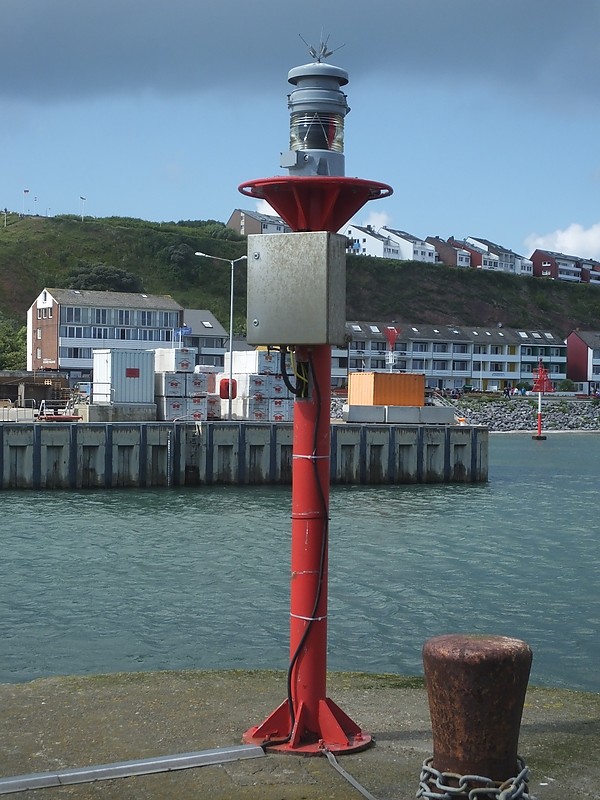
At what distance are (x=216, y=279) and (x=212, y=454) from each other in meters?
115

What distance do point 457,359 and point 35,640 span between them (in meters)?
124

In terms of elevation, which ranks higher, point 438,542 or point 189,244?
point 189,244

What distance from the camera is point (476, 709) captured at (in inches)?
236

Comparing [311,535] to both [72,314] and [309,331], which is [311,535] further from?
[72,314]

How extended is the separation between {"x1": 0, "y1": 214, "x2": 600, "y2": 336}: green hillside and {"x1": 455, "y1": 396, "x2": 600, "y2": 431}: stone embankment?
1422 inches

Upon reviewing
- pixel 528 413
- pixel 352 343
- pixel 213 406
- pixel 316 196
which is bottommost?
pixel 528 413

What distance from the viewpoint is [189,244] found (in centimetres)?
16412

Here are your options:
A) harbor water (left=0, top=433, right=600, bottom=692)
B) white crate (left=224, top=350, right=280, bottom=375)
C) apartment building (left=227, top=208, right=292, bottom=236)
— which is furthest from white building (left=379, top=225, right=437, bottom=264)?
harbor water (left=0, top=433, right=600, bottom=692)

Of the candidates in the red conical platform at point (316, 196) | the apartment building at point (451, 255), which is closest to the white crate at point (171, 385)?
the red conical platform at point (316, 196)

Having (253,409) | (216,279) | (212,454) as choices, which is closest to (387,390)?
(253,409)

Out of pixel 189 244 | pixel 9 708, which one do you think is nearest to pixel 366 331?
pixel 189 244

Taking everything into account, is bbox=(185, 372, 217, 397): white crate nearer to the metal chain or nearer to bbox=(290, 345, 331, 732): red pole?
bbox=(290, 345, 331, 732): red pole

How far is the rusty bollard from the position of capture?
5.96 metres

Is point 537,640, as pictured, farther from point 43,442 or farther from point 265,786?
point 43,442
